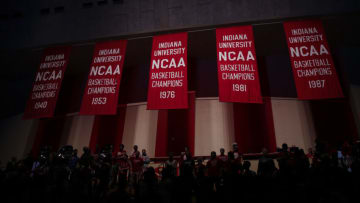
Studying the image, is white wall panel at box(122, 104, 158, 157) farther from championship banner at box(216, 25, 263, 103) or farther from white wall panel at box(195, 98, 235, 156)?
championship banner at box(216, 25, 263, 103)

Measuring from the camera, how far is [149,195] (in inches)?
224

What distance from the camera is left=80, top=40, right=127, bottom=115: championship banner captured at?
1105cm

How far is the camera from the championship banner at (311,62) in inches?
386

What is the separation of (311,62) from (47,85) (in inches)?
463

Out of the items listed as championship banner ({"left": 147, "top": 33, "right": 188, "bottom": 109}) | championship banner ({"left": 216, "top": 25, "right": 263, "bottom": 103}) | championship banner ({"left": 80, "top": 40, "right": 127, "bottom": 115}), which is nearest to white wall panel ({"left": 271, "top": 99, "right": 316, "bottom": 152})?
championship banner ({"left": 216, "top": 25, "right": 263, "bottom": 103})

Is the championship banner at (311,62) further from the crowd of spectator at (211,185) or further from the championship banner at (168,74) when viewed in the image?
the championship banner at (168,74)

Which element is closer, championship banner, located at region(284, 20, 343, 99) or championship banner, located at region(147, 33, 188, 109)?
championship banner, located at region(284, 20, 343, 99)

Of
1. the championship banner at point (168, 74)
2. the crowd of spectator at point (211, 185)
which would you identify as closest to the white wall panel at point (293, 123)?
the crowd of spectator at point (211, 185)

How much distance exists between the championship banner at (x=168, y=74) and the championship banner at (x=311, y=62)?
15.0ft

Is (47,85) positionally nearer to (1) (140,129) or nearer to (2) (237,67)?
(1) (140,129)

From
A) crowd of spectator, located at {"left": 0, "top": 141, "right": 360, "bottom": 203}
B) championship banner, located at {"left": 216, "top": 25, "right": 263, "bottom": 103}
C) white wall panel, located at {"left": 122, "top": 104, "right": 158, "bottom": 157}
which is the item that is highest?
championship banner, located at {"left": 216, "top": 25, "right": 263, "bottom": 103}

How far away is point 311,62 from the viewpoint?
34.0 ft

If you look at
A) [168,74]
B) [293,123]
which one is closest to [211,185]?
[168,74]

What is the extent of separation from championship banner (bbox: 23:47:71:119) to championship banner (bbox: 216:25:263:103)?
7591 millimetres
